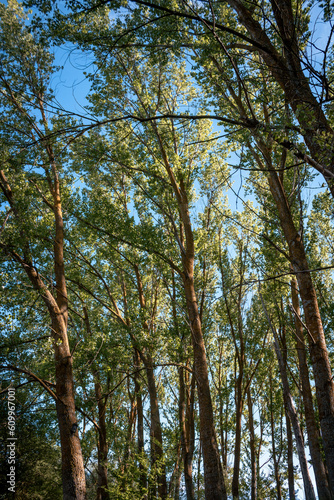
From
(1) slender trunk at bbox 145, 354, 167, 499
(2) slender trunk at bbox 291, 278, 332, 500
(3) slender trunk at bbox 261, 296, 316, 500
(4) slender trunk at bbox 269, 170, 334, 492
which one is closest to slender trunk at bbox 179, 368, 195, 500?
(1) slender trunk at bbox 145, 354, 167, 499

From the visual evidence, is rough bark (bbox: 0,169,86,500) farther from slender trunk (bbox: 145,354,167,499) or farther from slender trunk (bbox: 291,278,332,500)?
slender trunk (bbox: 291,278,332,500)

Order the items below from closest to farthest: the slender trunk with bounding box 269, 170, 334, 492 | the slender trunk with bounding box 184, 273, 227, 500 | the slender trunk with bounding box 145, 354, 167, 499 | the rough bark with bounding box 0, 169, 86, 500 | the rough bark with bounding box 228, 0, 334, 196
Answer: the rough bark with bounding box 228, 0, 334, 196, the slender trunk with bounding box 269, 170, 334, 492, the rough bark with bounding box 0, 169, 86, 500, the slender trunk with bounding box 184, 273, 227, 500, the slender trunk with bounding box 145, 354, 167, 499

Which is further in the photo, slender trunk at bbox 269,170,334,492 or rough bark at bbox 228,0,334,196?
slender trunk at bbox 269,170,334,492

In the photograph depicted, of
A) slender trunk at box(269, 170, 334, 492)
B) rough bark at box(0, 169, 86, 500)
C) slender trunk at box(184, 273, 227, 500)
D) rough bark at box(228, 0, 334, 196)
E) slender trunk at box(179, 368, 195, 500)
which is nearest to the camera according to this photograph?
rough bark at box(228, 0, 334, 196)

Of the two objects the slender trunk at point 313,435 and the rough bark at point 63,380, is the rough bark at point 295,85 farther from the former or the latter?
the rough bark at point 63,380

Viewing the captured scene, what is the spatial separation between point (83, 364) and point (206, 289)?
544 centimetres

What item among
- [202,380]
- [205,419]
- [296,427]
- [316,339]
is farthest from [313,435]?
[316,339]

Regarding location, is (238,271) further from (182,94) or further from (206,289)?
(182,94)

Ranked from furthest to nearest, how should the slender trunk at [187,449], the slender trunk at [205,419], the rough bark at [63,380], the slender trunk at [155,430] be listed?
the slender trunk at [187,449] < the slender trunk at [155,430] < the slender trunk at [205,419] < the rough bark at [63,380]

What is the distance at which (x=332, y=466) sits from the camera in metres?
4.76

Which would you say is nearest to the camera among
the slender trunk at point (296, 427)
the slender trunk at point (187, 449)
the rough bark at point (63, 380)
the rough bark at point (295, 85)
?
the rough bark at point (295, 85)

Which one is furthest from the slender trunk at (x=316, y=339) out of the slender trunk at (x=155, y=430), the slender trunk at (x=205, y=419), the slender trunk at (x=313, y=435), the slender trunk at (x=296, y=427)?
the slender trunk at (x=155, y=430)

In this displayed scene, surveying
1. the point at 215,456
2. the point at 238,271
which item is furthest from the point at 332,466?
the point at 238,271

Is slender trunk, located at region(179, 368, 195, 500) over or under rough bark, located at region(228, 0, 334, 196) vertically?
under
